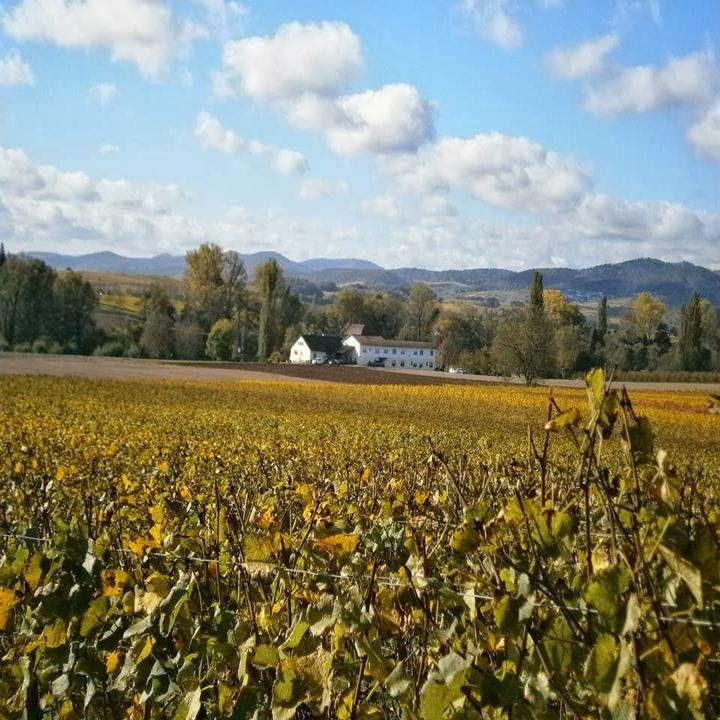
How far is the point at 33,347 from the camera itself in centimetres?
7525

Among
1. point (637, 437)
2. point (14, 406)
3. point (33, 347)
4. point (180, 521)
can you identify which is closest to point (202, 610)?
point (637, 437)

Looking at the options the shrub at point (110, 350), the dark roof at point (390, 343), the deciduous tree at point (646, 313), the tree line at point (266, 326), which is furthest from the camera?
the deciduous tree at point (646, 313)

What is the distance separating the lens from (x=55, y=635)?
211 cm

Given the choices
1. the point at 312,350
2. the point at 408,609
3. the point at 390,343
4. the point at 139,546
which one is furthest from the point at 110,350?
the point at 408,609

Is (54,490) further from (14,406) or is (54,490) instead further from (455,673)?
(14,406)

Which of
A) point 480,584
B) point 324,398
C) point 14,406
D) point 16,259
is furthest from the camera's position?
point 16,259

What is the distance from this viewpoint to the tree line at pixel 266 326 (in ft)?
221

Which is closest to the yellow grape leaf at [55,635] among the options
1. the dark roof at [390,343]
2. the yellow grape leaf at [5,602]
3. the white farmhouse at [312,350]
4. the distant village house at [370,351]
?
the yellow grape leaf at [5,602]

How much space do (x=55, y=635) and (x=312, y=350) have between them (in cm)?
10268

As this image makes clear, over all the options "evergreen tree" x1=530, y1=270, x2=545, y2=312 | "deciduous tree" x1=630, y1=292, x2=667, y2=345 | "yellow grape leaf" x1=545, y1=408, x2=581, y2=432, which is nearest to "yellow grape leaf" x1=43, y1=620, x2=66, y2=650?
"yellow grape leaf" x1=545, y1=408, x2=581, y2=432

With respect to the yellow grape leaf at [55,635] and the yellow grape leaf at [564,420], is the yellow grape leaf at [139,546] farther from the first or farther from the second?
the yellow grape leaf at [564,420]

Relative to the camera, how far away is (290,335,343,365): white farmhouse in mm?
104500

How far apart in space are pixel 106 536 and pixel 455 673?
1.96 metres

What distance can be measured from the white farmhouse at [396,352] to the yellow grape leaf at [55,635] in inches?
4270
